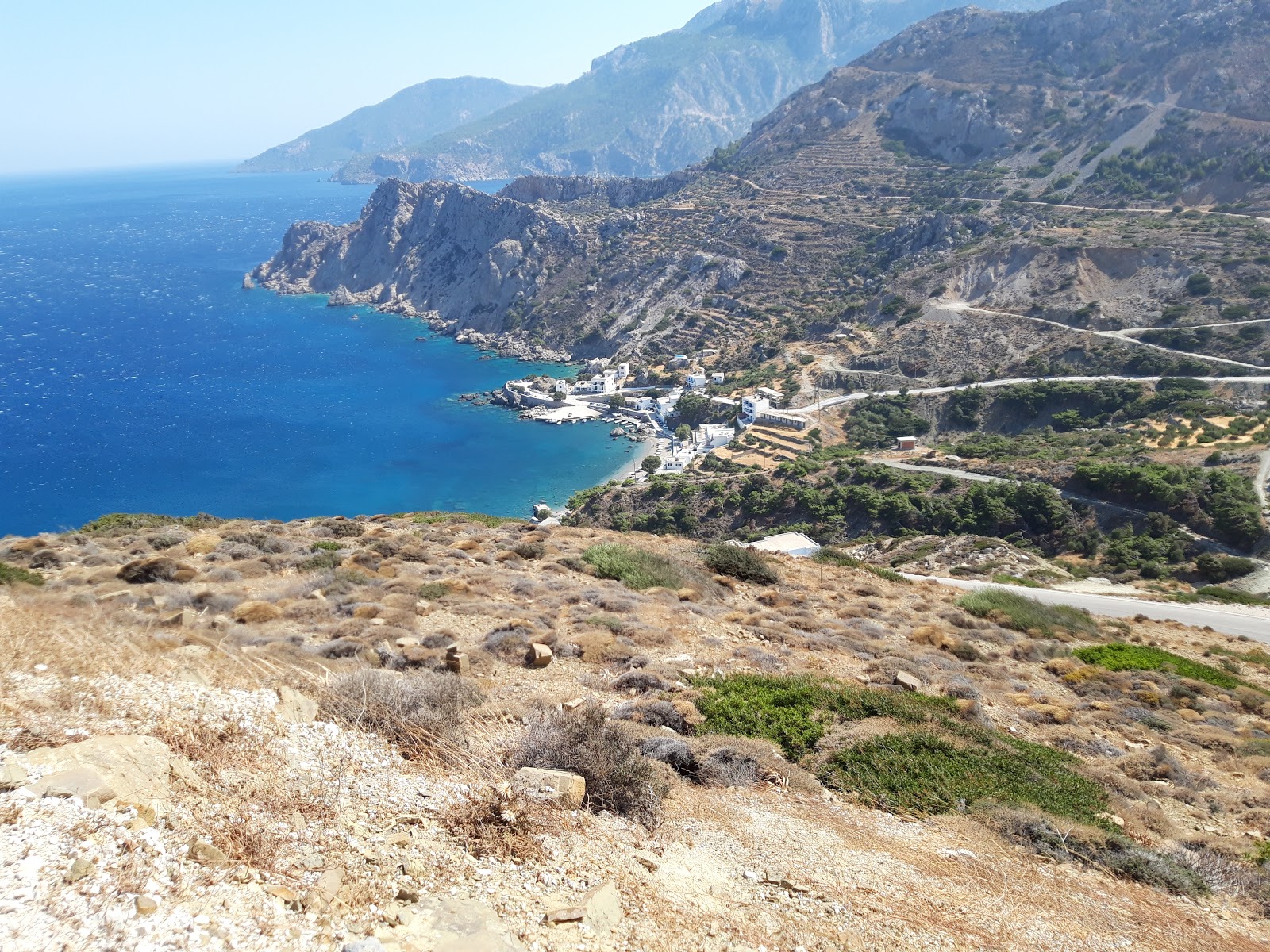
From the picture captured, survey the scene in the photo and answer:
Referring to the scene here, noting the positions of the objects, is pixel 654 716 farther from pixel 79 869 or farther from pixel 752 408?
pixel 752 408

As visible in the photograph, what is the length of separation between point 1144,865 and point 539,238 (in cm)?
11056

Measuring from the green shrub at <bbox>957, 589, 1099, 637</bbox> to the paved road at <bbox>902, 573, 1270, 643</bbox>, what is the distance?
2340 millimetres

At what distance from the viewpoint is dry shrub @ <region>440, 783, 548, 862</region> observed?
5.58 meters

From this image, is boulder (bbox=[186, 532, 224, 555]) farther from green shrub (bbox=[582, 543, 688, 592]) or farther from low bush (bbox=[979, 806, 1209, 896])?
low bush (bbox=[979, 806, 1209, 896])

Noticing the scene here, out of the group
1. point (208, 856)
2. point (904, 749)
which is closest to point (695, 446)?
point (904, 749)

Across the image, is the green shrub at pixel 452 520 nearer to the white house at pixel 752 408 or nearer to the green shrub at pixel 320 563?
the green shrub at pixel 320 563

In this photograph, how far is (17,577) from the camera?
11.8 metres

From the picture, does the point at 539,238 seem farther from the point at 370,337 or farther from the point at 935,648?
the point at 935,648

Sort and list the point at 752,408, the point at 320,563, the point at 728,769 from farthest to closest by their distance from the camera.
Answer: the point at 752,408, the point at 320,563, the point at 728,769

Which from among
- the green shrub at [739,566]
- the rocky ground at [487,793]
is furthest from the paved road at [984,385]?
the rocky ground at [487,793]

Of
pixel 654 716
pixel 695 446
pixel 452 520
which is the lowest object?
pixel 695 446

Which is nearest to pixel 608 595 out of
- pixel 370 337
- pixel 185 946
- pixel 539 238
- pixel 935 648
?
pixel 935 648

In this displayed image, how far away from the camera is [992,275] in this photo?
220 ft

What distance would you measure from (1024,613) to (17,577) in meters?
18.6
